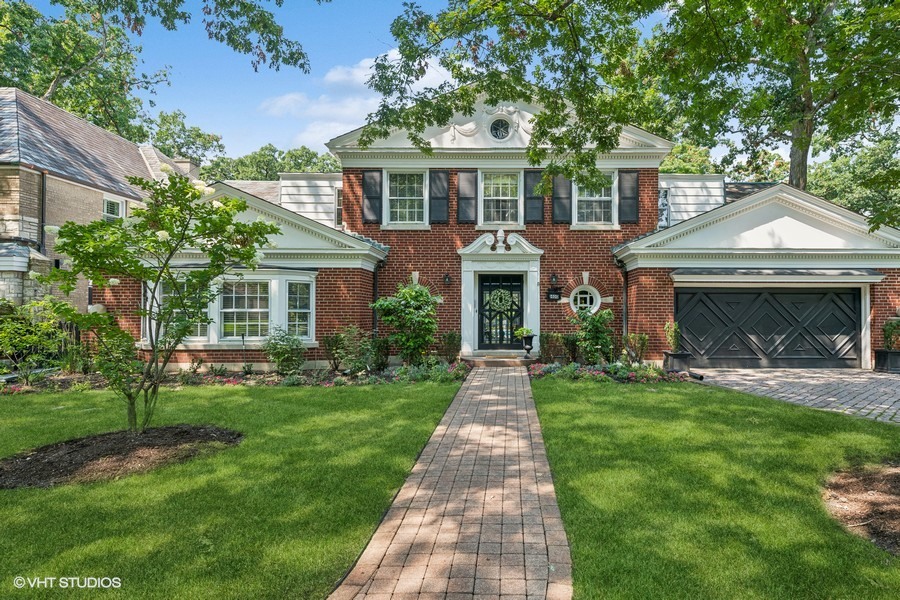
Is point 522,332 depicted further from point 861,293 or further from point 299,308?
point 861,293

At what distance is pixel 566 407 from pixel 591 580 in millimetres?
4738

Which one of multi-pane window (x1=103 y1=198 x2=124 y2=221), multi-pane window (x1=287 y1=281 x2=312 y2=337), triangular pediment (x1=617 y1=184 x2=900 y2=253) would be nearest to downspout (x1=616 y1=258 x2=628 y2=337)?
triangular pediment (x1=617 y1=184 x2=900 y2=253)

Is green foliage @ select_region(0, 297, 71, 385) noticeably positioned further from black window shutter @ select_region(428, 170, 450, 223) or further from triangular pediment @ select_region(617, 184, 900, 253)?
triangular pediment @ select_region(617, 184, 900, 253)

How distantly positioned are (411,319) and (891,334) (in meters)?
12.3

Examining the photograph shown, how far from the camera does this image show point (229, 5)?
6.41 m

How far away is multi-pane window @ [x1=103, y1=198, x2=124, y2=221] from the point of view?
1784cm

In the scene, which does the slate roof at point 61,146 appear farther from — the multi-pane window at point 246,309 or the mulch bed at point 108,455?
the mulch bed at point 108,455

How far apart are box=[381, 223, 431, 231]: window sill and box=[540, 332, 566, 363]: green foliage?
4694 millimetres

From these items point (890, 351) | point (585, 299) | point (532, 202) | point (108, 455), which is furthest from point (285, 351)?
point (890, 351)

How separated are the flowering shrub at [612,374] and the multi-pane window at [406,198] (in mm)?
6020

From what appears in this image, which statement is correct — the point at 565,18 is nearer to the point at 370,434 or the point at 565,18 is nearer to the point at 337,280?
the point at 370,434

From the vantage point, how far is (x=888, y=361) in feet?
38.1

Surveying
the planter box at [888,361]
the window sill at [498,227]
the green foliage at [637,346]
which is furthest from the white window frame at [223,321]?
the planter box at [888,361]

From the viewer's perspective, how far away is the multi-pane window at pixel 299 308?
12.2m
